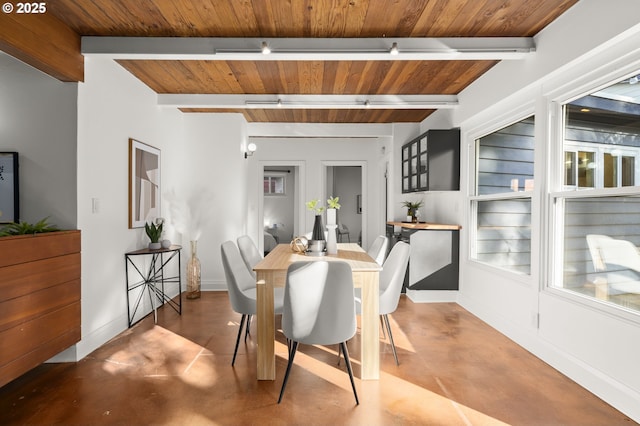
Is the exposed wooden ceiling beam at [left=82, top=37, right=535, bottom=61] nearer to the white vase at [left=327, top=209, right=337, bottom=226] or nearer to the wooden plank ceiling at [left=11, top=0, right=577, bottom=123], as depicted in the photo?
the wooden plank ceiling at [left=11, top=0, right=577, bottom=123]

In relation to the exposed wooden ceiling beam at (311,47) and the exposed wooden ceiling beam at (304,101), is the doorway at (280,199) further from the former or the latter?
the exposed wooden ceiling beam at (311,47)

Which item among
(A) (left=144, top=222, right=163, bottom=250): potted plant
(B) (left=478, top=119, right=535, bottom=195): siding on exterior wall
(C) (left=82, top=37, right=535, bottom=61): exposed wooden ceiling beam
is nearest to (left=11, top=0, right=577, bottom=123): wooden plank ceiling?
(C) (left=82, top=37, right=535, bottom=61): exposed wooden ceiling beam

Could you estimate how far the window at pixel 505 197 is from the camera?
10.8 feet

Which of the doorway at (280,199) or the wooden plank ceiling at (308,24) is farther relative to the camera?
the doorway at (280,199)

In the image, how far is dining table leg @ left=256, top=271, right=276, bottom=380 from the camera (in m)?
2.42

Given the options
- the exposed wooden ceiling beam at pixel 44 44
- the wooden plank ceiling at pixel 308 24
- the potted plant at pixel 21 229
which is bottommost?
the potted plant at pixel 21 229

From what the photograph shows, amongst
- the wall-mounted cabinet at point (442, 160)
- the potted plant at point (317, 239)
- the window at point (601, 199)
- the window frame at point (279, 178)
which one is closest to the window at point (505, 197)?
the wall-mounted cabinet at point (442, 160)

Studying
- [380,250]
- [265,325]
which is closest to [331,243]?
[380,250]

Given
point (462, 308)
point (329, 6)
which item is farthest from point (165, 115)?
point (462, 308)

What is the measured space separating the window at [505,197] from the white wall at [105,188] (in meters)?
3.77

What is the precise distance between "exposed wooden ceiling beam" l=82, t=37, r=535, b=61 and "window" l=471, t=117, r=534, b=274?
2.81ft

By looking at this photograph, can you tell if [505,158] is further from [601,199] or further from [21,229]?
[21,229]

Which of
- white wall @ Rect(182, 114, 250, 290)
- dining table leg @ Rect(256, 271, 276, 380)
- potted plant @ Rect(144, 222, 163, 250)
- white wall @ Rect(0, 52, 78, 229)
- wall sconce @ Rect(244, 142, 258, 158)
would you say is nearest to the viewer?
dining table leg @ Rect(256, 271, 276, 380)

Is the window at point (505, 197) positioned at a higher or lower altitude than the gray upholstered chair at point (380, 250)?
higher
